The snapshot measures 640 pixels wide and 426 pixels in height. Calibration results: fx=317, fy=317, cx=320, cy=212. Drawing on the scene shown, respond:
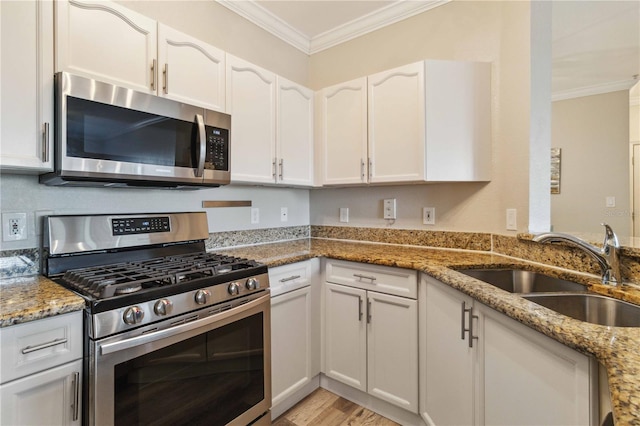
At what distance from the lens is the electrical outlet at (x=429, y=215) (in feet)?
7.16

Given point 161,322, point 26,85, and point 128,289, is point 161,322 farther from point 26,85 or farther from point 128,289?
point 26,85

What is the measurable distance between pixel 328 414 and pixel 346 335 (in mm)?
453

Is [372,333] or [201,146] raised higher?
[201,146]

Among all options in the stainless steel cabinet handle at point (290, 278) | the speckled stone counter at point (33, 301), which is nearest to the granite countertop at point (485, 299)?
the speckled stone counter at point (33, 301)

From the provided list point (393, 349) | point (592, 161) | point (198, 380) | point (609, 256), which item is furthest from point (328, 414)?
point (592, 161)

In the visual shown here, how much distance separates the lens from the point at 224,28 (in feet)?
6.98

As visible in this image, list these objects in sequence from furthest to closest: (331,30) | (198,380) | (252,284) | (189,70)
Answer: (331,30) → (189,70) → (252,284) → (198,380)

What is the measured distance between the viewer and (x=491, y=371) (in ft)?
3.77

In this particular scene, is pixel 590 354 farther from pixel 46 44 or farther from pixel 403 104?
pixel 46 44

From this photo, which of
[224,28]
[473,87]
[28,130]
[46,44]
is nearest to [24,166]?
[28,130]

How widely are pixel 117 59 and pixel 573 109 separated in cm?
496

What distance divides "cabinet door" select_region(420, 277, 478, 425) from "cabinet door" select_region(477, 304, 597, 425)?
0.13 metres

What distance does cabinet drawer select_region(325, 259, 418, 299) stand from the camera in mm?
1699

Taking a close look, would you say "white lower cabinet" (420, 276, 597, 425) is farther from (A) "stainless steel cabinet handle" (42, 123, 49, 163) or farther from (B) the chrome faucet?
(A) "stainless steel cabinet handle" (42, 123, 49, 163)
